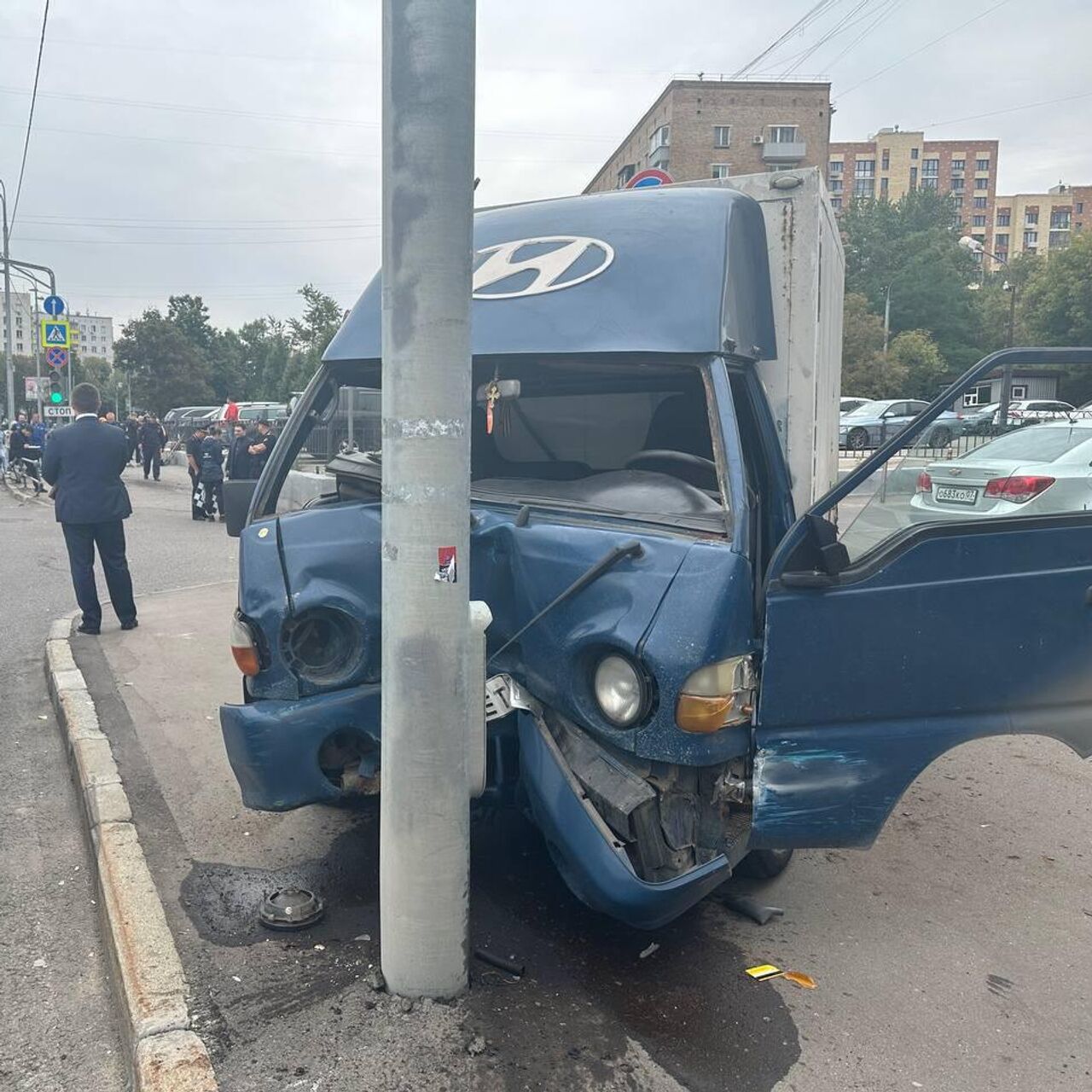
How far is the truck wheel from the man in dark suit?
573 centimetres

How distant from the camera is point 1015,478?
319cm

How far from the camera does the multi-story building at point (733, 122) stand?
63594 mm

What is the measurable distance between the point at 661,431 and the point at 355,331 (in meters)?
1.38

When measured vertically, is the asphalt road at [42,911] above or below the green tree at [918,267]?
below

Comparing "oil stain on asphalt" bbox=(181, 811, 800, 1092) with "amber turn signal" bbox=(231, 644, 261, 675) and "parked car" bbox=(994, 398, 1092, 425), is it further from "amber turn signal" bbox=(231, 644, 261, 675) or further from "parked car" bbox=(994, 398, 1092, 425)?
"parked car" bbox=(994, 398, 1092, 425)

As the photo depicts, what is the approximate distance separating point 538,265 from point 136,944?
9.34 feet

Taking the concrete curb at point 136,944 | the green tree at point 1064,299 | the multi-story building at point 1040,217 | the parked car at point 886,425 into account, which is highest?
the multi-story building at point 1040,217

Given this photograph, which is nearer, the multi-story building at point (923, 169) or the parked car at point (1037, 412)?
the parked car at point (1037, 412)

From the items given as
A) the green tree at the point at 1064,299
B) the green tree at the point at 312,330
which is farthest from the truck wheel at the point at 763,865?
the green tree at the point at 1064,299

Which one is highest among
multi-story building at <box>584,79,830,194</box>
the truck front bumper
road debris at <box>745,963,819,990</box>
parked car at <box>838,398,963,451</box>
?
multi-story building at <box>584,79,830,194</box>

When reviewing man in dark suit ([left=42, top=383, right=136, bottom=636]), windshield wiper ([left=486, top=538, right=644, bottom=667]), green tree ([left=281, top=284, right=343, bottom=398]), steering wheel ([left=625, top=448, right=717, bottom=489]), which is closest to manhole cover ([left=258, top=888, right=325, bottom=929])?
windshield wiper ([left=486, top=538, right=644, bottom=667])

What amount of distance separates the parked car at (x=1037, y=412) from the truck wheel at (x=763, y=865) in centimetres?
183

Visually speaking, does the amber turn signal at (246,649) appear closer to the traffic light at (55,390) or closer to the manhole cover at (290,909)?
the manhole cover at (290,909)

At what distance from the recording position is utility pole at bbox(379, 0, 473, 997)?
275 centimetres
